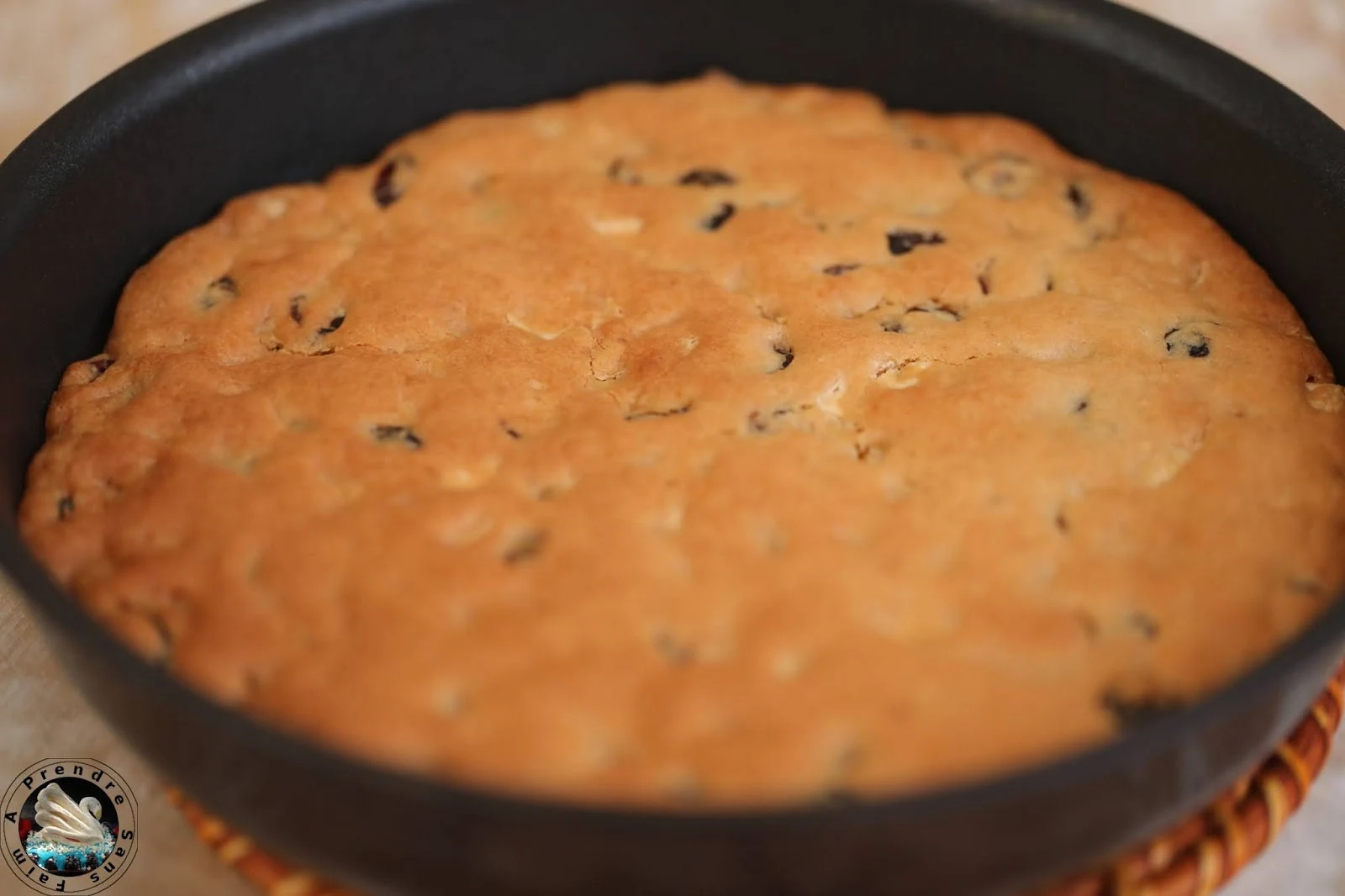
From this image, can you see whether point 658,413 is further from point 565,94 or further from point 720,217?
point 565,94

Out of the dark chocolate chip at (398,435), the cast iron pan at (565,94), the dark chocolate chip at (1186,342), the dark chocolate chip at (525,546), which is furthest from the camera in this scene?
the dark chocolate chip at (1186,342)

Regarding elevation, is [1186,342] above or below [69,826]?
above

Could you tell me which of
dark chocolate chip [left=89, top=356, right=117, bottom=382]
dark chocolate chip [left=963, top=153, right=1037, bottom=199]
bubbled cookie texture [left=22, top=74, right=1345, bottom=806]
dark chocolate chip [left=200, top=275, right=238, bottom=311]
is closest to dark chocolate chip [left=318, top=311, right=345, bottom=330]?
bubbled cookie texture [left=22, top=74, right=1345, bottom=806]

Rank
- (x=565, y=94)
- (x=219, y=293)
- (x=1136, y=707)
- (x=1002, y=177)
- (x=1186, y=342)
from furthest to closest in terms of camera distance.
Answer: (x=565, y=94), (x=1002, y=177), (x=219, y=293), (x=1186, y=342), (x=1136, y=707)

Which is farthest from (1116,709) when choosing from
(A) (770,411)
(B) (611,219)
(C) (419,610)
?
(B) (611,219)

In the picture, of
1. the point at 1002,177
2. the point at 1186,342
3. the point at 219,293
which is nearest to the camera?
the point at 1186,342

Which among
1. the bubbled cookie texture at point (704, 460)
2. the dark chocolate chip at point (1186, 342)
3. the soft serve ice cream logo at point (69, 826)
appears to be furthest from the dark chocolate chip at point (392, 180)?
the dark chocolate chip at point (1186, 342)

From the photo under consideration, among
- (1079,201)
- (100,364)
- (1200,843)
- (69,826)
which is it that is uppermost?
(1079,201)

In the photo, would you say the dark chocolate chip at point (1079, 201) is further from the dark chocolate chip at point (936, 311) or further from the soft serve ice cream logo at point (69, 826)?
the soft serve ice cream logo at point (69, 826)

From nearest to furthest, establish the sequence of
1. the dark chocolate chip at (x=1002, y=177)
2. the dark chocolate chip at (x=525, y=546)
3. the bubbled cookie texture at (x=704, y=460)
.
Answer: the bubbled cookie texture at (x=704, y=460), the dark chocolate chip at (x=525, y=546), the dark chocolate chip at (x=1002, y=177)

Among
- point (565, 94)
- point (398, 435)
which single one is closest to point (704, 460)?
point (398, 435)
